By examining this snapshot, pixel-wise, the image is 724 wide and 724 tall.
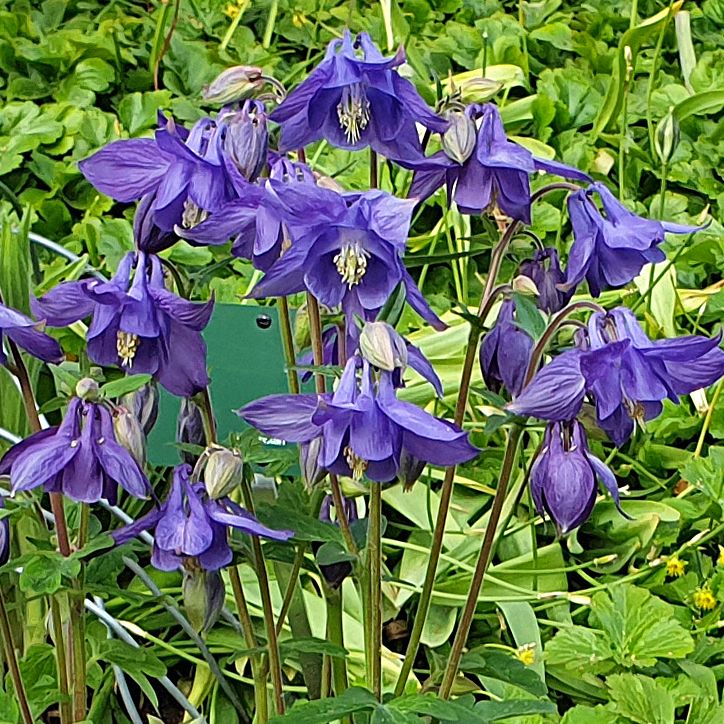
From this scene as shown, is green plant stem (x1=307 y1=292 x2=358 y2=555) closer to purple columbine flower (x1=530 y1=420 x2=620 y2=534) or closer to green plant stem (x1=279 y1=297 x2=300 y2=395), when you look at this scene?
green plant stem (x1=279 y1=297 x2=300 y2=395)

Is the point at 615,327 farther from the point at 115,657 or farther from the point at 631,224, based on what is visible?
the point at 115,657

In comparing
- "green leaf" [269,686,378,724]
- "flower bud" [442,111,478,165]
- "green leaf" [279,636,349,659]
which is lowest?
"green leaf" [279,636,349,659]

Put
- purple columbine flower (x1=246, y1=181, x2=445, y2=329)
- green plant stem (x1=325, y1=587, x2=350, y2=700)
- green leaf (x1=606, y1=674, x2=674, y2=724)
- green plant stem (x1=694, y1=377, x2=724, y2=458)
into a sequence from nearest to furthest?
purple columbine flower (x1=246, y1=181, x2=445, y2=329) → green plant stem (x1=325, y1=587, x2=350, y2=700) → green leaf (x1=606, y1=674, x2=674, y2=724) → green plant stem (x1=694, y1=377, x2=724, y2=458)

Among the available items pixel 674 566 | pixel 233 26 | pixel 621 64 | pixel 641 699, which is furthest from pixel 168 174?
pixel 233 26

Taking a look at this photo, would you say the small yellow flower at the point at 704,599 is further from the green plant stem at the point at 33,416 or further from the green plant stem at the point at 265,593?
the green plant stem at the point at 33,416

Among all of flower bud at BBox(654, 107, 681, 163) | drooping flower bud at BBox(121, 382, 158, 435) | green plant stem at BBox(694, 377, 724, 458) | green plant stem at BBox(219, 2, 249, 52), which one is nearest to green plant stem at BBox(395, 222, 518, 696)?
drooping flower bud at BBox(121, 382, 158, 435)

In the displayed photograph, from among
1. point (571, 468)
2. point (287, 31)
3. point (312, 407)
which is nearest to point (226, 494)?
point (312, 407)
